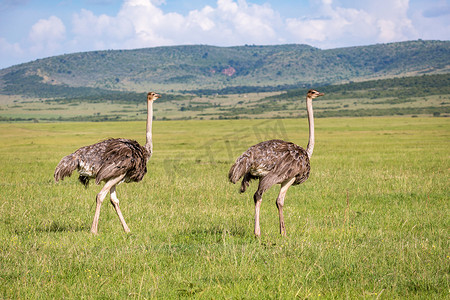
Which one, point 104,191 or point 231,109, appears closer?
point 104,191

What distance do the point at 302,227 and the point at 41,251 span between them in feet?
14.8

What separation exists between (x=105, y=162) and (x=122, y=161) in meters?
0.31

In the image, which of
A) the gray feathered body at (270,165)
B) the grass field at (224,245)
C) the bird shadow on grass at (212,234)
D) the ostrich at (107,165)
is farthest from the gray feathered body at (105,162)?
the gray feathered body at (270,165)

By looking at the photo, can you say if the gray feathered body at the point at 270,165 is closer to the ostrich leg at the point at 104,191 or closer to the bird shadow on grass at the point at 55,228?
the ostrich leg at the point at 104,191

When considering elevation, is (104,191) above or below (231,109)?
above

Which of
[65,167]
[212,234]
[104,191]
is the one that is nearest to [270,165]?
[212,234]

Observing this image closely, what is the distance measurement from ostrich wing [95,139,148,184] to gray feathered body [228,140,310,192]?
185 centimetres

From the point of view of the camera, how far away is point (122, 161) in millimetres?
9711

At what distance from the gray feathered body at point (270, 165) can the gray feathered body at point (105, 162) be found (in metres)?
1.90

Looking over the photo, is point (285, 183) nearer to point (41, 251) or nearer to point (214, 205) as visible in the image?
point (214, 205)

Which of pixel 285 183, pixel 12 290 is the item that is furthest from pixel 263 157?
pixel 12 290

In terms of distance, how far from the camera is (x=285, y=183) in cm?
970

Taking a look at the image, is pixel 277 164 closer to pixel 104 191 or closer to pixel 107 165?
pixel 107 165

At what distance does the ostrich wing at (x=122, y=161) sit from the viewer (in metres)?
9.62
